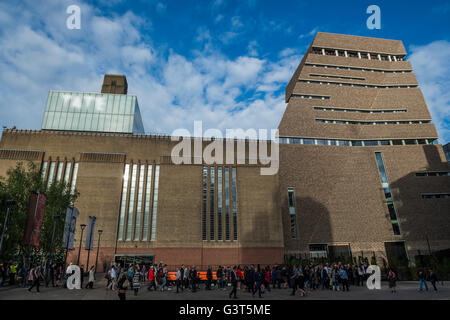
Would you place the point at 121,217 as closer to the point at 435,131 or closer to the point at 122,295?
the point at 122,295

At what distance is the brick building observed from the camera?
4109 cm

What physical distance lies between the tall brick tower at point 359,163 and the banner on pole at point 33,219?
3540 centimetres

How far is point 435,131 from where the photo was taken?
182 feet

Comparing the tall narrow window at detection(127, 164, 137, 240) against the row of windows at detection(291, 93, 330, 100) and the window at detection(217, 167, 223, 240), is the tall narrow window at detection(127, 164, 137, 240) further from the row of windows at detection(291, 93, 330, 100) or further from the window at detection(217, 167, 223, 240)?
the row of windows at detection(291, 93, 330, 100)

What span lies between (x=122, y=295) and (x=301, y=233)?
38.9 metres

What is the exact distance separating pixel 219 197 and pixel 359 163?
27267 mm

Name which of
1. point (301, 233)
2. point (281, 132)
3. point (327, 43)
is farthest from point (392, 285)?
point (327, 43)

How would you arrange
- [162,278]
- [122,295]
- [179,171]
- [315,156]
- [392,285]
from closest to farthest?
[122,295]
[392,285]
[162,278]
[179,171]
[315,156]

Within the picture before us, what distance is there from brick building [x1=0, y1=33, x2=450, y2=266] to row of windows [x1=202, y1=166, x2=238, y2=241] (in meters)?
0.16

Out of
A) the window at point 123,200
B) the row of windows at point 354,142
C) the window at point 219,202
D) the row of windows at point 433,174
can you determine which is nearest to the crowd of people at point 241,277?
the window at point 123,200

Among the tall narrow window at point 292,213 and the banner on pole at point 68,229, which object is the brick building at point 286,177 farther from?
the banner on pole at point 68,229

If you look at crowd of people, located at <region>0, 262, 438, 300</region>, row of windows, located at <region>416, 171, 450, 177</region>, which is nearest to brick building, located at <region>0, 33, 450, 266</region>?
row of windows, located at <region>416, 171, 450, 177</region>

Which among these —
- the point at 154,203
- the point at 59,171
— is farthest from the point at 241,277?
the point at 59,171

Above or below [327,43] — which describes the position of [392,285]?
below
